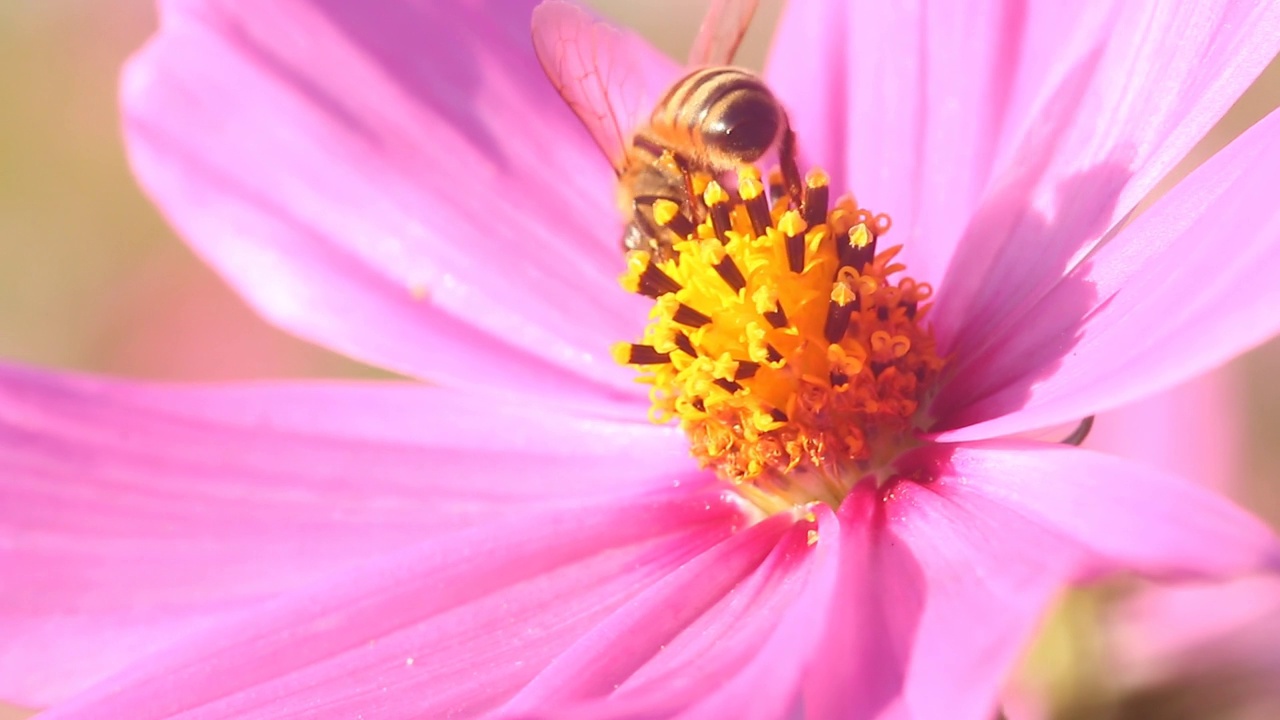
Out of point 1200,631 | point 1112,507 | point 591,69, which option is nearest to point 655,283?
point 591,69

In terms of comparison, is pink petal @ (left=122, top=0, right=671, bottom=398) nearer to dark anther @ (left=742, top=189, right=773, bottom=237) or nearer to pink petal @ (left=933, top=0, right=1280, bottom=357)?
dark anther @ (left=742, top=189, right=773, bottom=237)

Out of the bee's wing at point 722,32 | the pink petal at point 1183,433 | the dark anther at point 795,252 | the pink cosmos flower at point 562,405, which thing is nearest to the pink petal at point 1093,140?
the pink cosmos flower at point 562,405

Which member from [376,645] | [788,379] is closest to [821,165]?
[788,379]

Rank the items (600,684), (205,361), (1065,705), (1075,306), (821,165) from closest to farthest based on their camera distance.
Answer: (600,684)
(1075,306)
(1065,705)
(821,165)
(205,361)

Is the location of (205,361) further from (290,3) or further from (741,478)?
(741,478)

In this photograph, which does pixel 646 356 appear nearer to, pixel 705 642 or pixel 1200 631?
pixel 705 642

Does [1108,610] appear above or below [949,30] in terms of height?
below
